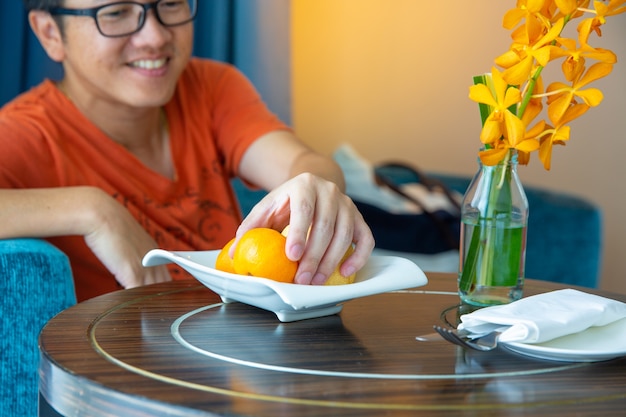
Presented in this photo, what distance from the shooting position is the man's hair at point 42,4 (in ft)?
5.53

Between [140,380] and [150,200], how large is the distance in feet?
3.09

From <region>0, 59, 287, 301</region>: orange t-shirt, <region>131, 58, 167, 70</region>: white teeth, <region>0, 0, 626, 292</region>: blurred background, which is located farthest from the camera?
<region>0, 0, 626, 292</region>: blurred background

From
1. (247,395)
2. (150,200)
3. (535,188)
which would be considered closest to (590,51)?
(247,395)

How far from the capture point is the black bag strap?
96.0 inches

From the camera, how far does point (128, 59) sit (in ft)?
5.55

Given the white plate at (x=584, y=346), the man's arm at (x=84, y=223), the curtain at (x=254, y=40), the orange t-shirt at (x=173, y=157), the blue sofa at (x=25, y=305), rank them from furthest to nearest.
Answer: the curtain at (x=254, y=40)
the orange t-shirt at (x=173, y=157)
the man's arm at (x=84, y=223)
the blue sofa at (x=25, y=305)
the white plate at (x=584, y=346)

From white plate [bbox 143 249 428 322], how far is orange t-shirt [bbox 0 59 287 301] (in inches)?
21.8

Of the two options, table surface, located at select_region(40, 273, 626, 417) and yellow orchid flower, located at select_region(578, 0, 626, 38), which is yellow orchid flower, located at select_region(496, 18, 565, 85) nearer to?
yellow orchid flower, located at select_region(578, 0, 626, 38)

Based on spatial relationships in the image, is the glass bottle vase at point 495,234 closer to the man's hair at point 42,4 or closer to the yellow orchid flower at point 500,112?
the yellow orchid flower at point 500,112

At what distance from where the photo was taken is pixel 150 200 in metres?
1.70

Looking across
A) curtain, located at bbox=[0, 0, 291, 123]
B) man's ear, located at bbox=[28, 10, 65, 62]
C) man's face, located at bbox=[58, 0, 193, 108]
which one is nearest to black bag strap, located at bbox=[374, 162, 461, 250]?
curtain, located at bbox=[0, 0, 291, 123]

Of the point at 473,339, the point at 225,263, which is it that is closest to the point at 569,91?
the point at 473,339

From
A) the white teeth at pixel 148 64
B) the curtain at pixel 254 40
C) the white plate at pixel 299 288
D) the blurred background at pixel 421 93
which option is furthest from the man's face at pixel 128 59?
the blurred background at pixel 421 93

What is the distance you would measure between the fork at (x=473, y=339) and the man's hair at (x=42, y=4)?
1.09 m
